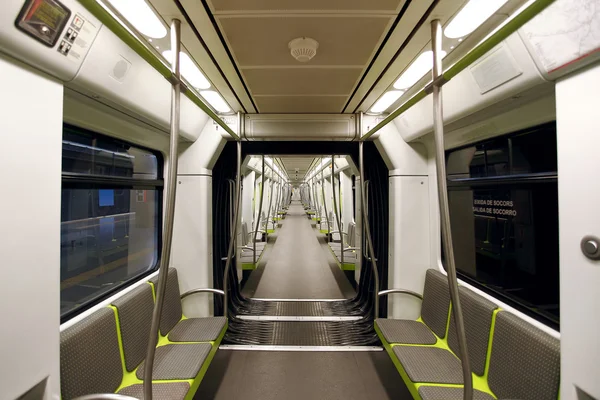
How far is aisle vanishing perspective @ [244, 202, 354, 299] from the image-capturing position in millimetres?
4271

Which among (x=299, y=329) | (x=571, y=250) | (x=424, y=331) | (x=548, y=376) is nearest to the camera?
(x=571, y=250)

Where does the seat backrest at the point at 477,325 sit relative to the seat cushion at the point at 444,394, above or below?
above

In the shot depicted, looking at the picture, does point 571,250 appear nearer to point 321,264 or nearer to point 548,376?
point 548,376

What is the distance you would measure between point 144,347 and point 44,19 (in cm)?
206

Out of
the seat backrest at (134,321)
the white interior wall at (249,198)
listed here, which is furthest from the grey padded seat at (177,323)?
the white interior wall at (249,198)

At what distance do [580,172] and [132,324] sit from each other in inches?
107

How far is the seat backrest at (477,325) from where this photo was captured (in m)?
1.69

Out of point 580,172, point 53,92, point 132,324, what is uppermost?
point 53,92

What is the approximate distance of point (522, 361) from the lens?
4.51 feet

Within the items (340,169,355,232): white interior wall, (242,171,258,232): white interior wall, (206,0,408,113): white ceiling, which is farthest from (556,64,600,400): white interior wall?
(242,171,258,232): white interior wall

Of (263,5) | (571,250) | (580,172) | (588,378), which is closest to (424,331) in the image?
(588,378)

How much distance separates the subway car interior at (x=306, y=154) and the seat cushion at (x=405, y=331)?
0.02 m

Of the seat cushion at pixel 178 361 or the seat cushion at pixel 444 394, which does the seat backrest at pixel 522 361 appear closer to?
the seat cushion at pixel 444 394

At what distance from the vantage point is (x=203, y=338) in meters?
2.19
